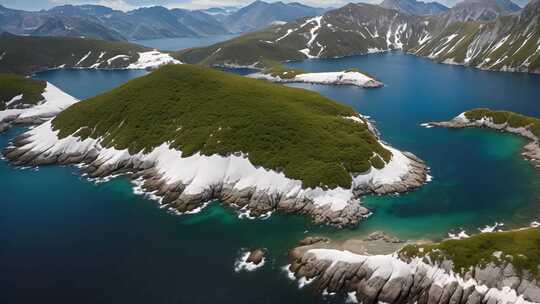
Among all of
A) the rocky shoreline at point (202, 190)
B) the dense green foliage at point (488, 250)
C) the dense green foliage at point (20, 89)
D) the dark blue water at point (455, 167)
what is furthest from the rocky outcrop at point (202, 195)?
the dense green foliage at point (20, 89)

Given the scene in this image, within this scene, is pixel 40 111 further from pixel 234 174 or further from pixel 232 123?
pixel 234 174

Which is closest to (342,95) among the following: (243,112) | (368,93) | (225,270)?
(368,93)

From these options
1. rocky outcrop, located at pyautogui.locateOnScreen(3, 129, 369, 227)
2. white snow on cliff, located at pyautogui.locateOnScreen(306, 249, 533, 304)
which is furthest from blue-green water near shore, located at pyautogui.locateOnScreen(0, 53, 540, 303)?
white snow on cliff, located at pyautogui.locateOnScreen(306, 249, 533, 304)

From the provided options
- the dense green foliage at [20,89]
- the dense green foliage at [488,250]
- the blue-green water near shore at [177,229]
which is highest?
the dense green foliage at [20,89]

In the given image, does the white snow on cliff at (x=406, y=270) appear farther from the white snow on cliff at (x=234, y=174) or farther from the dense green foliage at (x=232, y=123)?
the dense green foliage at (x=232, y=123)

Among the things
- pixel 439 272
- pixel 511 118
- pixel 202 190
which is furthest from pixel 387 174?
pixel 511 118
